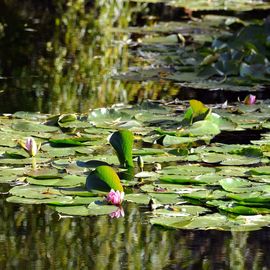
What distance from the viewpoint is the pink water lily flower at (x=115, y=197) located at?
2836 millimetres

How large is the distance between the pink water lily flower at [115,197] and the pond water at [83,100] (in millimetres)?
42

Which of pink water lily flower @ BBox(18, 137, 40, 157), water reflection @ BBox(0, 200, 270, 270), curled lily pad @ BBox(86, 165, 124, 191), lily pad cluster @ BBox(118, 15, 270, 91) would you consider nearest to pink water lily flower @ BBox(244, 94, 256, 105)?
lily pad cluster @ BBox(118, 15, 270, 91)

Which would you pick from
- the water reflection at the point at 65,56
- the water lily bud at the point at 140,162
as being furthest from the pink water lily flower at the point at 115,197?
the water reflection at the point at 65,56

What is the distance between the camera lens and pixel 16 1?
8.21m

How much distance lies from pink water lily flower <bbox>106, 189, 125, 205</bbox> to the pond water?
0.04 meters

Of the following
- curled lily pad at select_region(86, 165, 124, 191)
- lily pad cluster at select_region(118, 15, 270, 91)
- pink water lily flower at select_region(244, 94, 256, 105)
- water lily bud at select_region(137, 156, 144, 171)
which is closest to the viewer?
curled lily pad at select_region(86, 165, 124, 191)

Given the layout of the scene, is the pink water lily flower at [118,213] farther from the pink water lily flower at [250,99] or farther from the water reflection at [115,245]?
the pink water lily flower at [250,99]

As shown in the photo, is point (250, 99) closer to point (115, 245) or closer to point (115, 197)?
point (115, 197)

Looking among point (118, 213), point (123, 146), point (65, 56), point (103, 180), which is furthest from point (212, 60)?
point (118, 213)

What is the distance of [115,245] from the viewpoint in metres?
2.53

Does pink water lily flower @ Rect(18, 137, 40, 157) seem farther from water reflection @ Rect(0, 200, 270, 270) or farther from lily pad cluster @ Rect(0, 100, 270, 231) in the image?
water reflection @ Rect(0, 200, 270, 270)

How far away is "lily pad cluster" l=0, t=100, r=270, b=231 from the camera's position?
2807mm

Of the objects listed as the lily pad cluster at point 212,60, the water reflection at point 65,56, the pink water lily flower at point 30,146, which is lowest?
the water reflection at point 65,56

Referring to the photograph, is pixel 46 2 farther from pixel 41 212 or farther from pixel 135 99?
pixel 41 212
